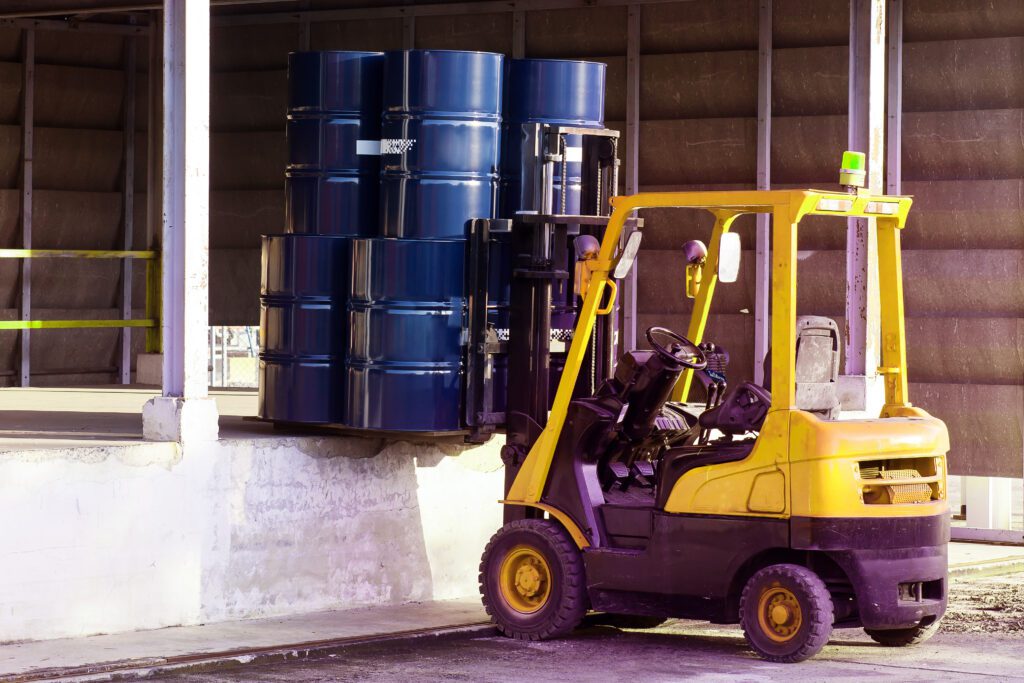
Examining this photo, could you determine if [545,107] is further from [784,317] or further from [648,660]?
[648,660]

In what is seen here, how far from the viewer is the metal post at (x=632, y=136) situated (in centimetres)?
1473

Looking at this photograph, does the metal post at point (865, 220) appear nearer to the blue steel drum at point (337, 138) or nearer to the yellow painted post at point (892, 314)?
the yellow painted post at point (892, 314)

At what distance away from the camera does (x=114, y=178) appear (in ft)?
55.6

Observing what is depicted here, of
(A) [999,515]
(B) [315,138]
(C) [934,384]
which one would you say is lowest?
(A) [999,515]

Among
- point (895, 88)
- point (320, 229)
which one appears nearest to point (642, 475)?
point (320, 229)

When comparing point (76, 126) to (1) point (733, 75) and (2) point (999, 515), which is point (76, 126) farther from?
(2) point (999, 515)

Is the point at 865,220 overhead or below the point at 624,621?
overhead

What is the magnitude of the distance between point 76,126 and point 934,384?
8795 millimetres

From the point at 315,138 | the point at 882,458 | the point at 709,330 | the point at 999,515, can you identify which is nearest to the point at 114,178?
the point at 709,330

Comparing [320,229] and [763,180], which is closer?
[320,229]

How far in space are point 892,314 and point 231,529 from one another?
11.7 feet

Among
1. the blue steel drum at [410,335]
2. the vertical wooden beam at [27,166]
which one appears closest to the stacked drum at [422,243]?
the blue steel drum at [410,335]

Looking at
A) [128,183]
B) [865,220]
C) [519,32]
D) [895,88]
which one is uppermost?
[519,32]

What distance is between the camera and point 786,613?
7.59m
